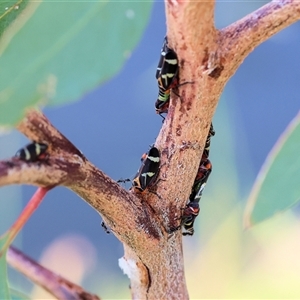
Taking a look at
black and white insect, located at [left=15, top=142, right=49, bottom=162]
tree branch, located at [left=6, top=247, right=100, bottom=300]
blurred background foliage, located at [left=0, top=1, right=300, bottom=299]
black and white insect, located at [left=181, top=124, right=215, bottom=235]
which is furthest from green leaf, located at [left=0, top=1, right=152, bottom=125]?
blurred background foliage, located at [left=0, top=1, right=300, bottom=299]

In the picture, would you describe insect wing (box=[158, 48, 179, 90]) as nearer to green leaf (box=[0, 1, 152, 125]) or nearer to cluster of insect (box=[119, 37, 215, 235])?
cluster of insect (box=[119, 37, 215, 235])

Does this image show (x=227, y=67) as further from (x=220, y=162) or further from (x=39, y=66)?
(x=220, y=162)

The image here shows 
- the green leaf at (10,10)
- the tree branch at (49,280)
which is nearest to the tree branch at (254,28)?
the green leaf at (10,10)

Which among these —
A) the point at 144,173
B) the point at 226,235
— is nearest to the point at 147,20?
the point at 144,173

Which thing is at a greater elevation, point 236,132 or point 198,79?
point 236,132

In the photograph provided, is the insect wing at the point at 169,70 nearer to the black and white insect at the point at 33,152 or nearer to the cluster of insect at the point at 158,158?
the cluster of insect at the point at 158,158

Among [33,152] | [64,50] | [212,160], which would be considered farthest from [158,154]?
[212,160]

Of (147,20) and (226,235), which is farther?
(226,235)
